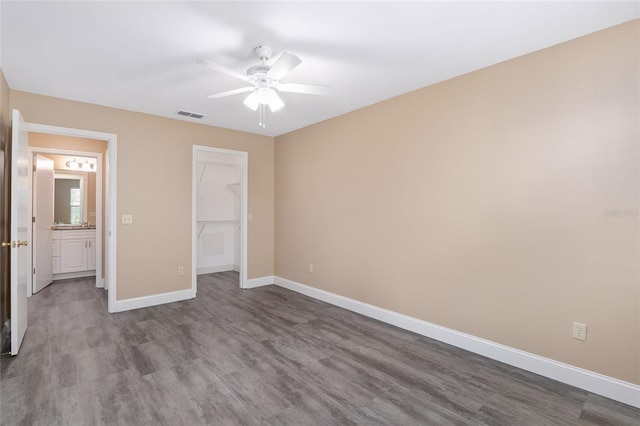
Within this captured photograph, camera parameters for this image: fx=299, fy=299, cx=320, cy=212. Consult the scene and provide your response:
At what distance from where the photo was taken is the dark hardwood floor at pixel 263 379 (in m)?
1.93

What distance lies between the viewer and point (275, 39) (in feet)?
7.42

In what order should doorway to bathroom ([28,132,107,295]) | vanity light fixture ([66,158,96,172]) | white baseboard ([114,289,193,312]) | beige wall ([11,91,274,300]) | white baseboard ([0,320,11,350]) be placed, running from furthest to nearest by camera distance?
vanity light fixture ([66,158,96,172])
doorway to bathroom ([28,132,107,295])
white baseboard ([114,289,193,312])
beige wall ([11,91,274,300])
white baseboard ([0,320,11,350])

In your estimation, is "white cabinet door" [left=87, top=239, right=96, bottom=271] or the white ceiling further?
"white cabinet door" [left=87, top=239, right=96, bottom=271]

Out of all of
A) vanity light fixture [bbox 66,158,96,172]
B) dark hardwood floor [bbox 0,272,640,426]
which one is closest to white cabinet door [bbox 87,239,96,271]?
vanity light fixture [bbox 66,158,96,172]

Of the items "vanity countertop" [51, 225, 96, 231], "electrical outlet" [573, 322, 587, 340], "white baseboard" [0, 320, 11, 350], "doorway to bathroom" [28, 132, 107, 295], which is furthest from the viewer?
"vanity countertop" [51, 225, 96, 231]

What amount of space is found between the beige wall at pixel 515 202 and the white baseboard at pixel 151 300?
7.87 feet

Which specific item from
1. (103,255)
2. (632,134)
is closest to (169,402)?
(632,134)

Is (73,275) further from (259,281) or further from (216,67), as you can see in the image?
(216,67)

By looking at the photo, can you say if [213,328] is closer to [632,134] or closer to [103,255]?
[103,255]

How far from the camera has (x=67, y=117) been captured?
3484 mm

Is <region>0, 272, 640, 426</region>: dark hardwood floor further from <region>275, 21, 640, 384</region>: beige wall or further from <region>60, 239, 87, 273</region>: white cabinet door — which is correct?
<region>60, 239, 87, 273</region>: white cabinet door

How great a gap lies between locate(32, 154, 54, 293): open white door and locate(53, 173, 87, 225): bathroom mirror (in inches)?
27.4

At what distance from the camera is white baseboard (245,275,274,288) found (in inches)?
196

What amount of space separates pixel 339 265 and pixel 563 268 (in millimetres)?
2449
